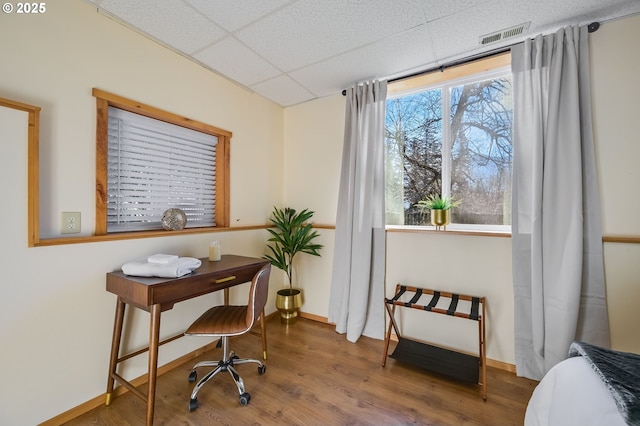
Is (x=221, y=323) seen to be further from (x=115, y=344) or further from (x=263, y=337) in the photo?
(x=115, y=344)

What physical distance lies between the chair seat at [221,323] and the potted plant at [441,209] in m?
1.78

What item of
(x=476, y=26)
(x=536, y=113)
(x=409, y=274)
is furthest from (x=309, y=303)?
(x=476, y=26)

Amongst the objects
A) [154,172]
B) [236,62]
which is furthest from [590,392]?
[236,62]

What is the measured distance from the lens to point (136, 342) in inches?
69.6

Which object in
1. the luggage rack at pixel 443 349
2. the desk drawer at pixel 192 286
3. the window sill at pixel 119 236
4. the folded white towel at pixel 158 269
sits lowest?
the luggage rack at pixel 443 349

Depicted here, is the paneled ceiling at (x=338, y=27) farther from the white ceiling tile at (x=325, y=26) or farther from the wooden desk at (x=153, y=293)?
the wooden desk at (x=153, y=293)

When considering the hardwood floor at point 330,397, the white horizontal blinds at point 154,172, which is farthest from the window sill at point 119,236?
the hardwood floor at point 330,397

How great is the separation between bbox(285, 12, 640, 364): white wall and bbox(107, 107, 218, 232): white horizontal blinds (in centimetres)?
109

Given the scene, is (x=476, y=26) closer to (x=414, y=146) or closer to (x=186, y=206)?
(x=414, y=146)

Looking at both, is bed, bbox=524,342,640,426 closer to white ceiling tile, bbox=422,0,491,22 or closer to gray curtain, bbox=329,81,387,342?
gray curtain, bbox=329,81,387,342

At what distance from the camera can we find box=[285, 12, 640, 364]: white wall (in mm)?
1640

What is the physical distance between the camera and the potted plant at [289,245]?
8.84 ft

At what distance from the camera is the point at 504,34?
5.97ft

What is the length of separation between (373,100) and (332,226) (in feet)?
4.48
